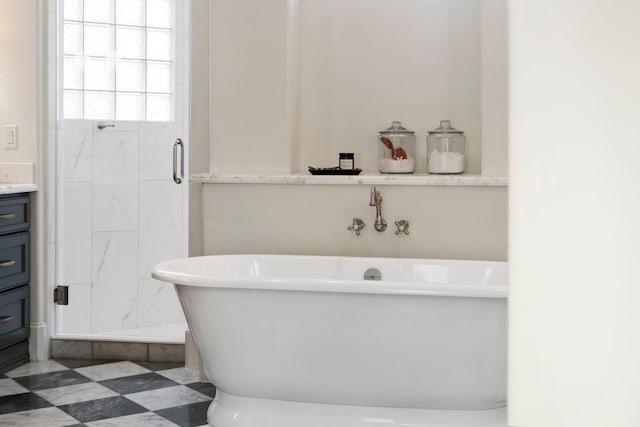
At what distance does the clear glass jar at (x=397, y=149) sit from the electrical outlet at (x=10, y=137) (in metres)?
1.83

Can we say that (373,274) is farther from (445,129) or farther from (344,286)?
(445,129)

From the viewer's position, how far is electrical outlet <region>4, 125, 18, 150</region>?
13.1 feet

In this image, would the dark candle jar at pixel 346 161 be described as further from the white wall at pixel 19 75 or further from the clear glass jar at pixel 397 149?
the white wall at pixel 19 75

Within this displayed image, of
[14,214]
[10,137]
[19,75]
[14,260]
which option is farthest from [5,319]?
[19,75]

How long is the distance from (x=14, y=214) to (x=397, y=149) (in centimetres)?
184

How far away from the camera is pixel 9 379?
3.71 meters

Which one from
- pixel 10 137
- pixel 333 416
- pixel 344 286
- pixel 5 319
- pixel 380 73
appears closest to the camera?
pixel 344 286

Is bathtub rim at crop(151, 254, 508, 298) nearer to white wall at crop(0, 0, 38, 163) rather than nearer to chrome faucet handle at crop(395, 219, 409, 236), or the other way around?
chrome faucet handle at crop(395, 219, 409, 236)

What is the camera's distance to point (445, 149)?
3.66 metres

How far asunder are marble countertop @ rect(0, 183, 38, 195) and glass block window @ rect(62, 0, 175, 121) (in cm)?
75

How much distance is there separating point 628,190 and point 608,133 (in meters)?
0.03

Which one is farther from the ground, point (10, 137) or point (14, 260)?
point (10, 137)

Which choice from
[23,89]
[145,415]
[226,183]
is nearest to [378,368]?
[145,415]

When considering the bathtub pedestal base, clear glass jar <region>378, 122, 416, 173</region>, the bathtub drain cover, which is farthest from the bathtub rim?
clear glass jar <region>378, 122, 416, 173</region>
